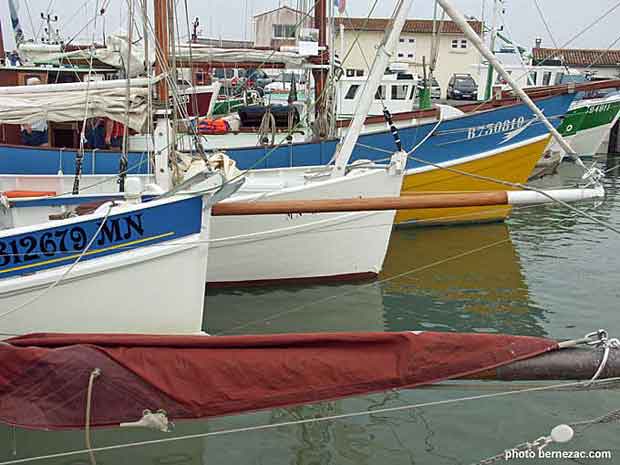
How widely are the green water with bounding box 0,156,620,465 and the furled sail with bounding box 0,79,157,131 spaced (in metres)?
2.98

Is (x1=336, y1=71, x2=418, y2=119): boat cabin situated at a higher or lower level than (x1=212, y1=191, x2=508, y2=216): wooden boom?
higher

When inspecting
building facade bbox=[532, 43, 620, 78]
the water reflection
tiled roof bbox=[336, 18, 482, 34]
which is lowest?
the water reflection

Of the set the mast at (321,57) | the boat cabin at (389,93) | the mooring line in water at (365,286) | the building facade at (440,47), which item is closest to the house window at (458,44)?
the building facade at (440,47)

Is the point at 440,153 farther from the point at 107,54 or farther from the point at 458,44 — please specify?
the point at 458,44

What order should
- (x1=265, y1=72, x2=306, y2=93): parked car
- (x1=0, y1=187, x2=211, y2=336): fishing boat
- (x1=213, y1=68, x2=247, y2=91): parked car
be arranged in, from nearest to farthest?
1. (x1=0, y1=187, x2=211, y2=336): fishing boat
2. (x1=213, y1=68, x2=247, y2=91): parked car
3. (x1=265, y1=72, x2=306, y2=93): parked car

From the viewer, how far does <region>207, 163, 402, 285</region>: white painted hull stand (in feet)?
29.9

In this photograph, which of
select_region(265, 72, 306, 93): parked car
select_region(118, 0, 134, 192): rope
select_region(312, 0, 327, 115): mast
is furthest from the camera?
select_region(265, 72, 306, 93): parked car

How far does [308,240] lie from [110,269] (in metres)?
3.88

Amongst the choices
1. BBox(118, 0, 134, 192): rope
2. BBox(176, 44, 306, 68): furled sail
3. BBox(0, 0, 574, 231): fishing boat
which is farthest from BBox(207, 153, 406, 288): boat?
BBox(176, 44, 306, 68): furled sail

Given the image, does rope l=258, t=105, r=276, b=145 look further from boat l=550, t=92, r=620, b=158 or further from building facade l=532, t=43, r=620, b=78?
building facade l=532, t=43, r=620, b=78

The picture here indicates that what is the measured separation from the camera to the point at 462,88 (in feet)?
125

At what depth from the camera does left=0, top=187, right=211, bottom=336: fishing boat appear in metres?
5.75

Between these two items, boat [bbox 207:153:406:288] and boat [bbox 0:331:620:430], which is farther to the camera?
boat [bbox 207:153:406:288]

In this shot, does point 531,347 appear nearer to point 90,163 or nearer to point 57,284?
point 57,284
